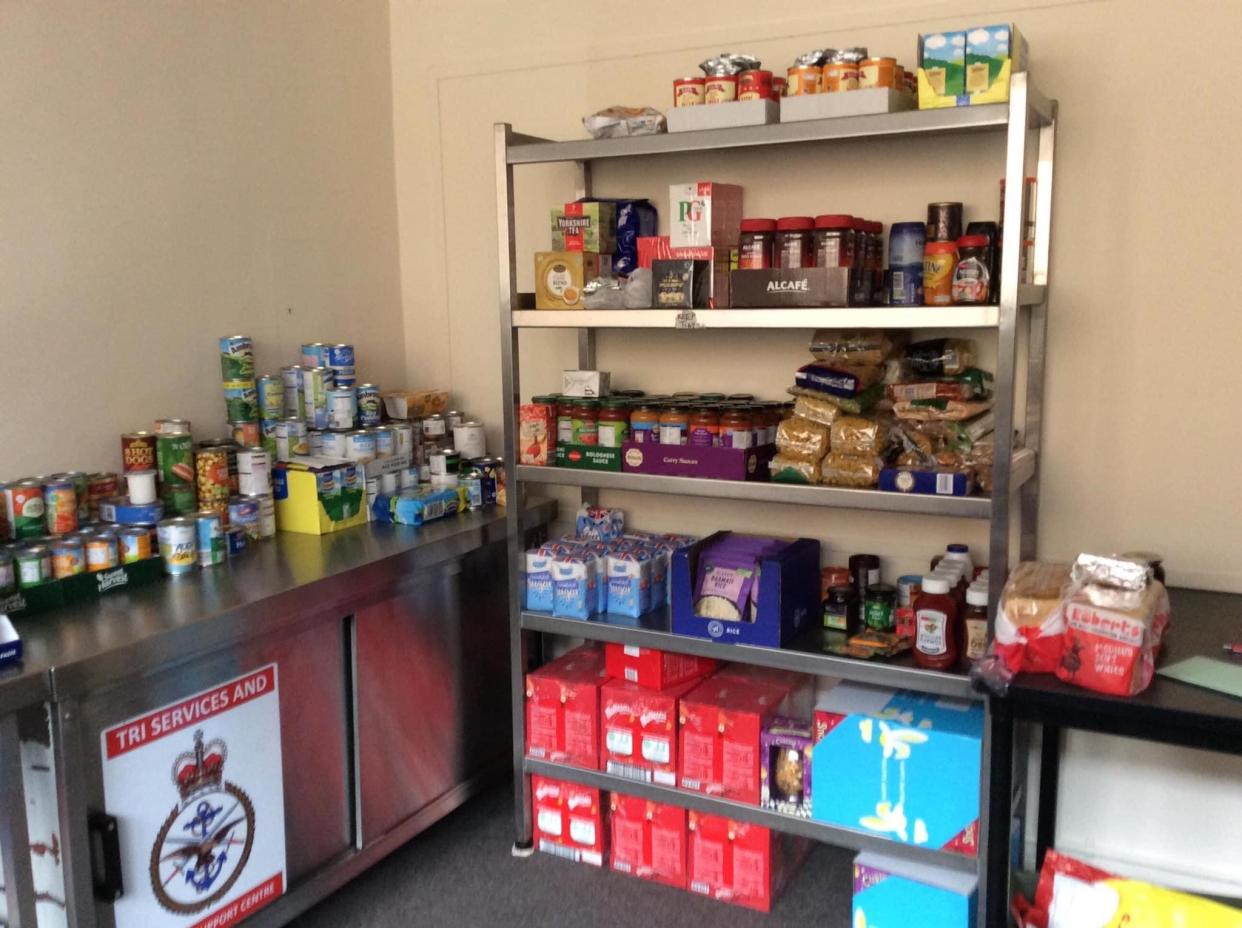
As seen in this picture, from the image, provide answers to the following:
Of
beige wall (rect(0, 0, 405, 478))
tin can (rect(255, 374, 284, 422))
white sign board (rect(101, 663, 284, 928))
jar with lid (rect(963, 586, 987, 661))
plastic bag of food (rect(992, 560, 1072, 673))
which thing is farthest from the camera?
tin can (rect(255, 374, 284, 422))

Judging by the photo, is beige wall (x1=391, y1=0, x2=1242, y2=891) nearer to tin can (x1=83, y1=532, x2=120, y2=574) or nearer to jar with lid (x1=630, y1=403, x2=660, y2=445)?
jar with lid (x1=630, y1=403, x2=660, y2=445)

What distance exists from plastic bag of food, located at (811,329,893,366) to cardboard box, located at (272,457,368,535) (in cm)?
122

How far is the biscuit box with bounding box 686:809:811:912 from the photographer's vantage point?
8.29 feet

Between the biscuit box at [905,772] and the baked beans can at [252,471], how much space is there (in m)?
1.44

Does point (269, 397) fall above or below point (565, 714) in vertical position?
above

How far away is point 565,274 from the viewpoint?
2570mm

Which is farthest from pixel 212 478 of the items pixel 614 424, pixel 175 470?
pixel 614 424

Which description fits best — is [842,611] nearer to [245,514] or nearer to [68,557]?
[245,514]

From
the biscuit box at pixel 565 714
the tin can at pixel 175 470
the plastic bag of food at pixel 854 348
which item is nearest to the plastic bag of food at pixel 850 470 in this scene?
the plastic bag of food at pixel 854 348

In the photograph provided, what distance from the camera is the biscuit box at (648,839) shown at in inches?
104

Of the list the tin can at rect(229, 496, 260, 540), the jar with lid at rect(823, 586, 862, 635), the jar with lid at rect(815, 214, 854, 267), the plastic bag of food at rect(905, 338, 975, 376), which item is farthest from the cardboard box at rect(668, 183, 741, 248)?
the tin can at rect(229, 496, 260, 540)

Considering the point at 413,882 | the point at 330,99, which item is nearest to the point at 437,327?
the point at 330,99

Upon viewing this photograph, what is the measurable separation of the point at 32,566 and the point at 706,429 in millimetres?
1407

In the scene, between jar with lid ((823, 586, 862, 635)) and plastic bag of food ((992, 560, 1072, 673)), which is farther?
jar with lid ((823, 586, 862, 635))
